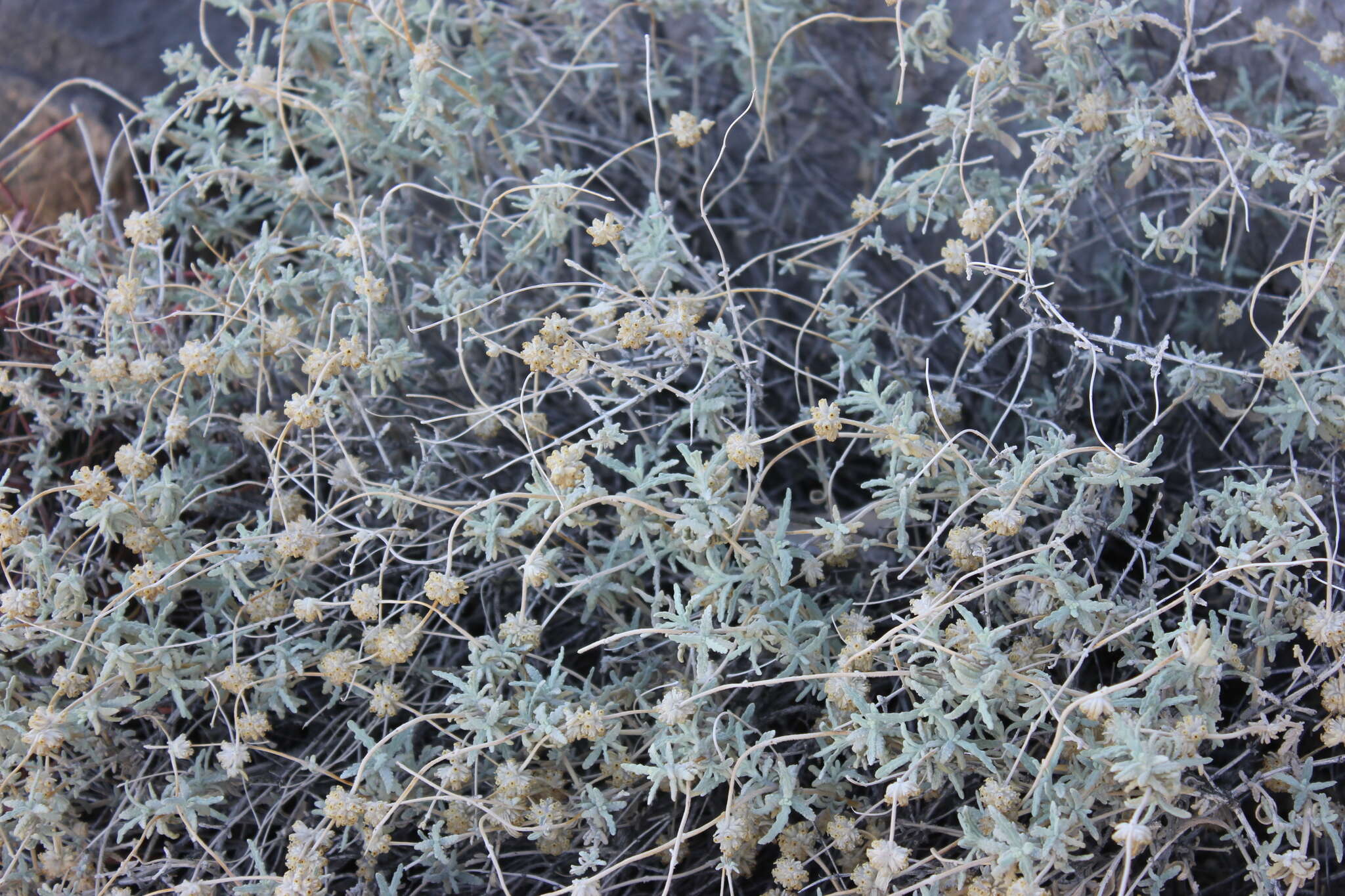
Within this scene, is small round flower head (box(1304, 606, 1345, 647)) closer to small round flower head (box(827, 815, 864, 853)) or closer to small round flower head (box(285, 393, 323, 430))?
small round flower head (box(827, 815, 864, 853))

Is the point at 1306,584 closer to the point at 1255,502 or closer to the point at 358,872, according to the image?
the point at 1255,502

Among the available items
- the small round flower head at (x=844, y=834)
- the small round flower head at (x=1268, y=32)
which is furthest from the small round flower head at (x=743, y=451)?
the small round flower head at (x=1268, y=32)

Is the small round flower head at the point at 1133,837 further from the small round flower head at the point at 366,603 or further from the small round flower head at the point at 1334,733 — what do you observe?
the small round flower head at the point at 366,603

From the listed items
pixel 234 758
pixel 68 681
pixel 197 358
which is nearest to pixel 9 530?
pixel 68 681

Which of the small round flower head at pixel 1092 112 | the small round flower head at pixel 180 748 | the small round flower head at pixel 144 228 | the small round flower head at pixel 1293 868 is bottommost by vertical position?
the small round flower head at pixel 1293 868

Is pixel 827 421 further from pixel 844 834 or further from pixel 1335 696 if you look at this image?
pixel 1335 696

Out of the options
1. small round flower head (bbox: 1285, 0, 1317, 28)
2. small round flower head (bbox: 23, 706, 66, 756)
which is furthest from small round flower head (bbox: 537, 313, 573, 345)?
small round flower head (bbox: 1285, 0, 1317, 28)
